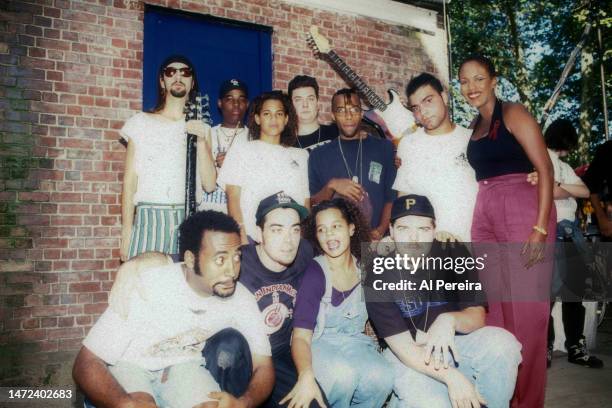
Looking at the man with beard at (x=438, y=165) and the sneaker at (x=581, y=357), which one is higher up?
the man with beard at (x=438, y=165)

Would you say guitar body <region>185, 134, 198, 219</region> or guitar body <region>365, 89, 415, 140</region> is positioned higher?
guitar body <region>365, 89, 415, 140</region>

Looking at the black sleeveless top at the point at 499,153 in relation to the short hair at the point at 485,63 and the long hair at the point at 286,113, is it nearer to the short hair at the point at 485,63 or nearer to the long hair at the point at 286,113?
the short hair at the point at 485,63

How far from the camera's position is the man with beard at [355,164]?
3.35 metres

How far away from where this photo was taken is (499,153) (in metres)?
2.79

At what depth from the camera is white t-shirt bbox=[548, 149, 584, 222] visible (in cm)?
402

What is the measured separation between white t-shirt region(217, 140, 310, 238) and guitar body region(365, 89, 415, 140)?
1441mm

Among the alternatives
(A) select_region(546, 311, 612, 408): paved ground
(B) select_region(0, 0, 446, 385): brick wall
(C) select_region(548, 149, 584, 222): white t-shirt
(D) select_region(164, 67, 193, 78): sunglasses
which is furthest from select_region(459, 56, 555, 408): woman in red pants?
(B) select_region(0, 0, 446, 385): brick wall

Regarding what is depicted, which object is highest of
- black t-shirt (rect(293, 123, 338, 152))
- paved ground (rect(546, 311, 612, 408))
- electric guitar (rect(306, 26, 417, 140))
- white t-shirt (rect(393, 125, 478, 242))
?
electric guitar (rect(306, 26, 417, 140))

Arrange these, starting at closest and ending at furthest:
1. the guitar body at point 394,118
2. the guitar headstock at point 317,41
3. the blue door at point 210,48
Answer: the blue door at point 210,48, the guitar body at point 394,118, the guitar headstock at point 317,41

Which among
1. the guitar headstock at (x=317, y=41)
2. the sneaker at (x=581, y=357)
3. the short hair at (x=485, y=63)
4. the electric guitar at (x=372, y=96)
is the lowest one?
the sneaker at (x=581, y=357)

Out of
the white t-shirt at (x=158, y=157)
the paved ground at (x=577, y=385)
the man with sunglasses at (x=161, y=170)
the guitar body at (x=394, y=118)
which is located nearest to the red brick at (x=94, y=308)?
the man with sunglasses at (x=161, y=170)

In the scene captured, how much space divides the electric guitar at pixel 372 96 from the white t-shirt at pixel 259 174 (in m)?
1.60

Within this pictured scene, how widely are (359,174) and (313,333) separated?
1.32 meters

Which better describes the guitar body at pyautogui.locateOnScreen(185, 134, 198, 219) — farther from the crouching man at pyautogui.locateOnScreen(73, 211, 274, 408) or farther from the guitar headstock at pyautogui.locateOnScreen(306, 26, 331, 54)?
the guitar headstock at pyautogui.locateOnScreen(306, 26, 331, 54)
